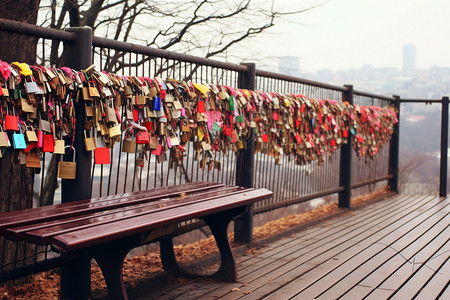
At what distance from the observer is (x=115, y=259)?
282 cm

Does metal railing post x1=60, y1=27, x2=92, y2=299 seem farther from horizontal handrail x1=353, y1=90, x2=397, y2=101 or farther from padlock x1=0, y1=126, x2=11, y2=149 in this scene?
horizontal handrail x1=353, y1=90, x2=397, y2=101

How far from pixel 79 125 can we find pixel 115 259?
90 centimetres

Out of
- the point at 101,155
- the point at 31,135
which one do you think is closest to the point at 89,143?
the point at 101,155

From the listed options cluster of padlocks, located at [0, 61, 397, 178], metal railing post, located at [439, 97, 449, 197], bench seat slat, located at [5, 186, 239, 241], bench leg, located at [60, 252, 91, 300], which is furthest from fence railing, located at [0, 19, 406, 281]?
metal railing post, located at [439, 97, 449, 197]

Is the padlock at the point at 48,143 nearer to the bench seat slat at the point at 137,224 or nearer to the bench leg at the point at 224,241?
the bench seat slat at the point at 137,224

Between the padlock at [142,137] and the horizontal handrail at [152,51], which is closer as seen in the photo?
the horizontal handrail at [152,51]

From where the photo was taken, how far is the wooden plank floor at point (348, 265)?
369 cm

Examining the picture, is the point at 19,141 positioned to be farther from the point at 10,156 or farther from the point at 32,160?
the point at 10,156

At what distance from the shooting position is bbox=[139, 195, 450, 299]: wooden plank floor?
3.69 meters

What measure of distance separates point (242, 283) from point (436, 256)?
1.94m

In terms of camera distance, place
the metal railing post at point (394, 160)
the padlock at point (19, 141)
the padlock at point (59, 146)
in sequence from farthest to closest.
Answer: the metal railing post at point (394, 160) → the padlock at point (59, 146) → the padlock at point (19, 141)

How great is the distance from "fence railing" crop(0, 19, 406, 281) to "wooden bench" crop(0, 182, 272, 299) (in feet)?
0.84

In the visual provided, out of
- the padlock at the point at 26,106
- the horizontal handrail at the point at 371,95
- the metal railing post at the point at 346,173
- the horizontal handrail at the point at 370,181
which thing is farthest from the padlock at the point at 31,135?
the horizontal handrail at the point at 370,181

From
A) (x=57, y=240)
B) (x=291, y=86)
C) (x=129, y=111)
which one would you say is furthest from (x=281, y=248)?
(x=57, y=240)
